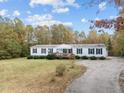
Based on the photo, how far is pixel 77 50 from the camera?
4741 cm

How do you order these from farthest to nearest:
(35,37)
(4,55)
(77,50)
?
(35,37), (4,55), (77,50)

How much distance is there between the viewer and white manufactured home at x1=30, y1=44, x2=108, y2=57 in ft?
149

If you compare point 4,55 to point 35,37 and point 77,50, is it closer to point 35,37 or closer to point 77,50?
point 77,50

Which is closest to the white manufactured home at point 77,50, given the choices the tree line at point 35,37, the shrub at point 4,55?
the tree line at point 35,37

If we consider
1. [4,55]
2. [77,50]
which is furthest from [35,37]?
[77,50]

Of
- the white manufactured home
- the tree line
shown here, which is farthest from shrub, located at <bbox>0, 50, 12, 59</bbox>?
the white manufactured home

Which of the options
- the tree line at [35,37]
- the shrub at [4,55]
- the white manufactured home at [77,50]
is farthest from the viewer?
the tree line at [35,37]

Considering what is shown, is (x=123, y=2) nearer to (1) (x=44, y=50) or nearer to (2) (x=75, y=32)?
(1) (x=44, y=50)

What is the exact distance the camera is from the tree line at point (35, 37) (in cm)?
5056

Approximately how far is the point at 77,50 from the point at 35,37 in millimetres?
22120

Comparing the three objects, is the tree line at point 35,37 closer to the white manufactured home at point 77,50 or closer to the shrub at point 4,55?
the shrub at point 4,55

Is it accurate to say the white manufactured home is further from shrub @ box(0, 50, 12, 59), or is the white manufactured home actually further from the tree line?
shrub @ box(0, 50, 12, 59)

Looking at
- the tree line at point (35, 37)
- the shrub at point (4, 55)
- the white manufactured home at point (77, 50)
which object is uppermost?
the tree line at point (35, 37)

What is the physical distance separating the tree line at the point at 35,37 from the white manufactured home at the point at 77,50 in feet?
10.4
